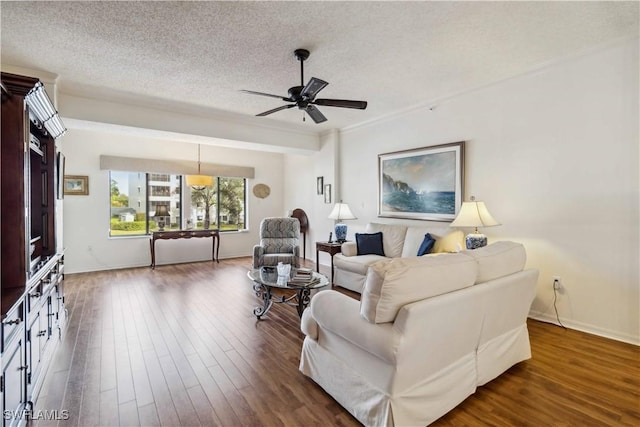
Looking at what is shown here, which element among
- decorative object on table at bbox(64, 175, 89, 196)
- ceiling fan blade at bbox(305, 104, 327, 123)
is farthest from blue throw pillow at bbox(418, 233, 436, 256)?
decorative object on table at bbox(64, 175, 89, 196)

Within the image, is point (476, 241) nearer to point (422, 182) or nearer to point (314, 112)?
point (422, 182)

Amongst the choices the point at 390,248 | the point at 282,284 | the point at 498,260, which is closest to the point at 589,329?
the point at 498,260

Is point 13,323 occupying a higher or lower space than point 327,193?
lower

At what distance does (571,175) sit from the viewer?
3285 mm

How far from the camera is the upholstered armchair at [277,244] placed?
520 cm

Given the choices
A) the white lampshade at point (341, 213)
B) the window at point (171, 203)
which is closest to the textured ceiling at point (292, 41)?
the white lampshade at point (341, 213)

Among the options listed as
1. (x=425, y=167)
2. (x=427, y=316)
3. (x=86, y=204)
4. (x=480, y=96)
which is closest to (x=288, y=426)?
(x=427, y=316)

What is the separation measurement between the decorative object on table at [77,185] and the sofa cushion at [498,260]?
664cm

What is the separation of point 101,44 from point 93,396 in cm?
296

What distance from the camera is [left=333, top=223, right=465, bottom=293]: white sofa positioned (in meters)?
4.18

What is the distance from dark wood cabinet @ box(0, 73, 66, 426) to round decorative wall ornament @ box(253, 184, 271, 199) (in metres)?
5.42

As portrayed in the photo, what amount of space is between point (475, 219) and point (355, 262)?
65.5 inches

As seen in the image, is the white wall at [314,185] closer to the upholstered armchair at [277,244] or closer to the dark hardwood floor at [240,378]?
the upholstered armchair at [277,244]

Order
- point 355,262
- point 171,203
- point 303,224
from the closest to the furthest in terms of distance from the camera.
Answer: point 355,262
point 171,203
point 303,224
